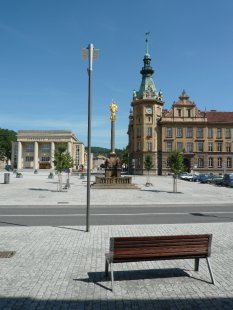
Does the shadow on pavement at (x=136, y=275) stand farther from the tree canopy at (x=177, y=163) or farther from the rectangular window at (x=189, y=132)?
the rectangular window at (x=189, y=132)

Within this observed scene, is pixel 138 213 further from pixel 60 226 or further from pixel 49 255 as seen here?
pixel 49 255

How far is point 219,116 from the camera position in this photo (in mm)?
88312

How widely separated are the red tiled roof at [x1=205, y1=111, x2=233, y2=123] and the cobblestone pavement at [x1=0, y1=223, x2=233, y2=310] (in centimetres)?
7986

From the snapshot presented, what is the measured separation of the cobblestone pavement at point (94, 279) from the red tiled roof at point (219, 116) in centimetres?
7986

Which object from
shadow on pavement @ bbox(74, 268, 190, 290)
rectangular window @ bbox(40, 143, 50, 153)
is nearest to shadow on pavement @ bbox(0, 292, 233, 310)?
shadow on pavement @ bbox(74, 268, 190, 290)

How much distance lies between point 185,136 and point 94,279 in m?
80.8

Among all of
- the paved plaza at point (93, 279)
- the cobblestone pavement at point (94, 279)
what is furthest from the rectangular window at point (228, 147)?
the cobblestone pavement at point (94, 279)

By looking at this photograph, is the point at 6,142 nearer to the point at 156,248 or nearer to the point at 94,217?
the point at 94,217

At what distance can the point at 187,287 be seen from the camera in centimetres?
663

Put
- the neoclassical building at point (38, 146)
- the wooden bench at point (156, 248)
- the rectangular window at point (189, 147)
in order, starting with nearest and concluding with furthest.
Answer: the wooden bench at point (156, 248)
the rectangular window at point (189, 147)
the neoclassical building at point (38, 146)

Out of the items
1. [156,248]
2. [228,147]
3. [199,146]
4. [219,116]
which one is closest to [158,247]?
[156,248]

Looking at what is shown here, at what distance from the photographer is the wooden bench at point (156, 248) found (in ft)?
22.0

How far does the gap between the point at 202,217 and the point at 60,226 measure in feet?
22.4

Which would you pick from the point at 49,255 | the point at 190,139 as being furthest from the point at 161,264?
the point at 190,139
